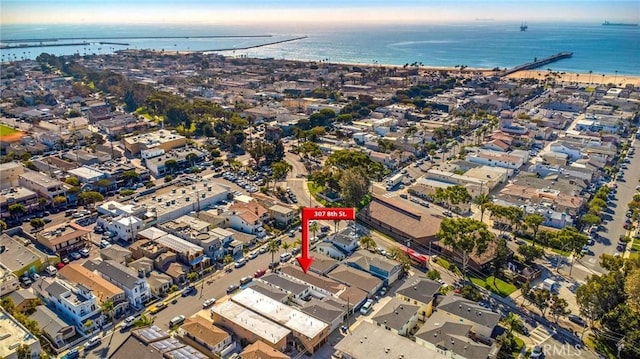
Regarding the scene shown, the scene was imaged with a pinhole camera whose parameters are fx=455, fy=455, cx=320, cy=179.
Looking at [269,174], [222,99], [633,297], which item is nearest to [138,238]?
[269,174]

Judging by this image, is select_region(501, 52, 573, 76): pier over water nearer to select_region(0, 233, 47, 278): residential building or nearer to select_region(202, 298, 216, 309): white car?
select_region(202, 298, 216, 309): white car

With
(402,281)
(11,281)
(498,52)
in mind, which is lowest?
(402,281)

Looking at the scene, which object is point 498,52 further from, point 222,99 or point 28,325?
point 28,325

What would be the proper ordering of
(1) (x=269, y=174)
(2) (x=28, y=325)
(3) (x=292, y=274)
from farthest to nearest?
(1) (x=269, y=174) < (3) (x=292, y=274) < (2) (x=28, y=325)

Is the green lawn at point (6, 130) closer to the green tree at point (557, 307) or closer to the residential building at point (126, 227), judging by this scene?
the residential building at point (126, 227)

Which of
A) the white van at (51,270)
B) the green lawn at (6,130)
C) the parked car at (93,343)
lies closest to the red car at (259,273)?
the parked car at (93,343)

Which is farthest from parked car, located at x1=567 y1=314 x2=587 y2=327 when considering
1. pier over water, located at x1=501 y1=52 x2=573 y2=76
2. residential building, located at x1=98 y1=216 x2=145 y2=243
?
pier over water, located at x1=501 y1=52 x2=573 y2=76
